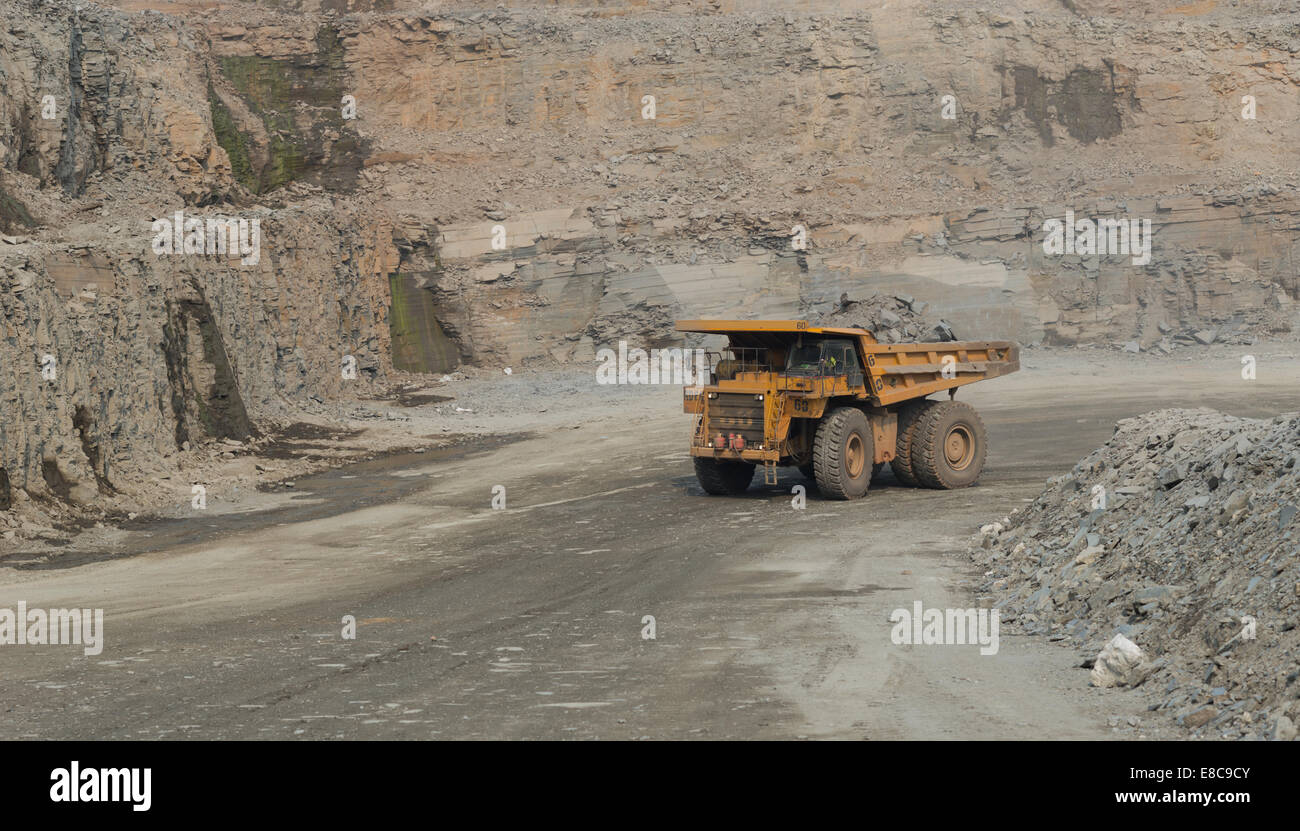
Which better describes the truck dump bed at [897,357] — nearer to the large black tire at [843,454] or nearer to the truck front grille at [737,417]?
the large black tire at [843,454]

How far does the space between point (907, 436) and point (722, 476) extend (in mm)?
2762

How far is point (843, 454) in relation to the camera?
1748 cm

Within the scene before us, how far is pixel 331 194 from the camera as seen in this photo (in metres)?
35.0

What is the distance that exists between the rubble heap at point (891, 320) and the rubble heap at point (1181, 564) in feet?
18.5

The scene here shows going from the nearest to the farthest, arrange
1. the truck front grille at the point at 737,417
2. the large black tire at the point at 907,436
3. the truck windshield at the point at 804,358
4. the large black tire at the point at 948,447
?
the truck front grille at the point at 737,417, the truck windshield at the point at 804,358, the large black tire at the point at 948,447, the large black tire at the point at 907,436

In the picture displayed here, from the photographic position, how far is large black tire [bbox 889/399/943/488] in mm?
18688

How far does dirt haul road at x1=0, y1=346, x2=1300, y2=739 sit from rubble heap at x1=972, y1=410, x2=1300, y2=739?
45cm

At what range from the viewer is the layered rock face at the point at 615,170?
90.9ft
